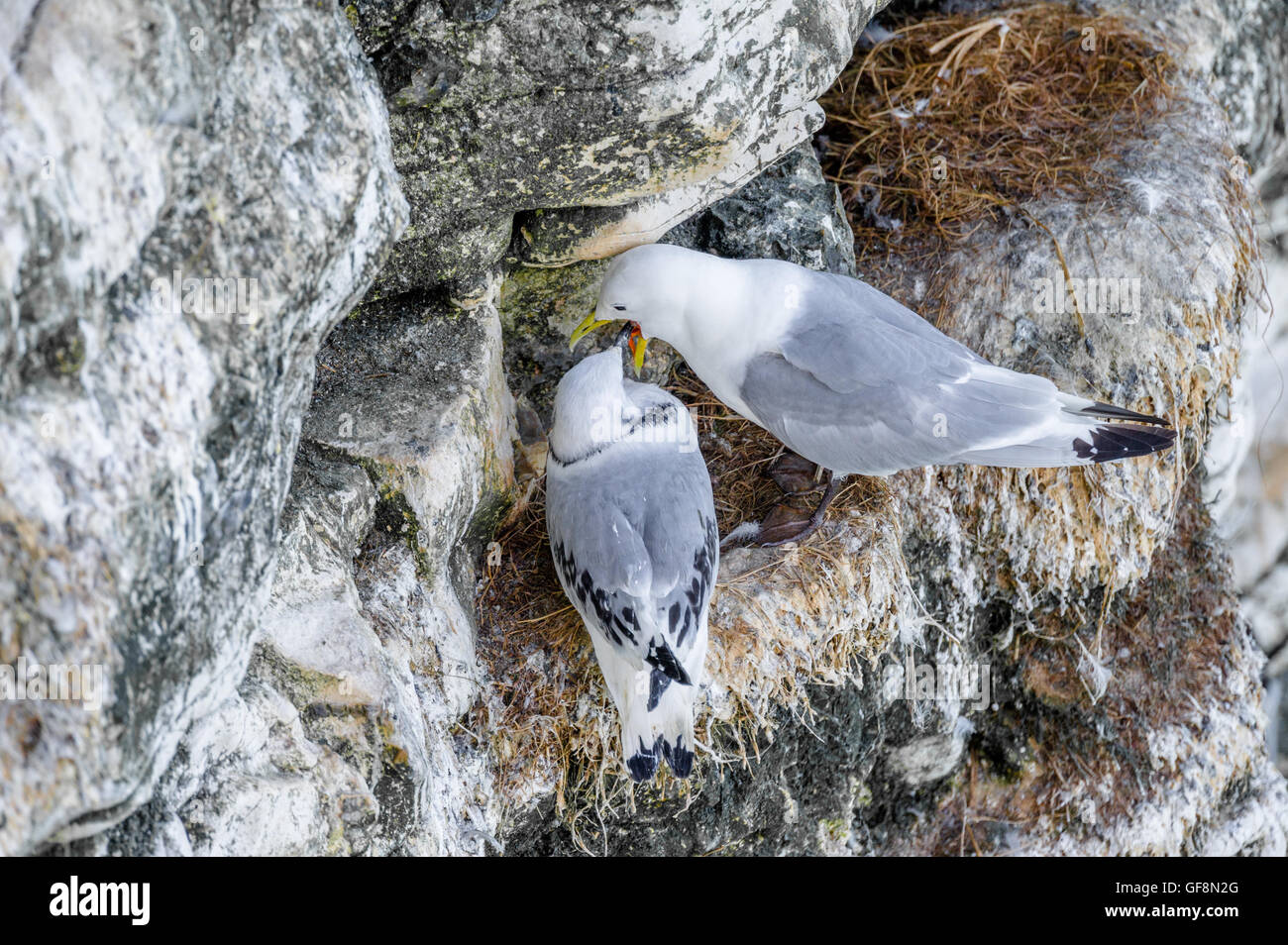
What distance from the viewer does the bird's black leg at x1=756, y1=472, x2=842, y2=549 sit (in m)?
3.50

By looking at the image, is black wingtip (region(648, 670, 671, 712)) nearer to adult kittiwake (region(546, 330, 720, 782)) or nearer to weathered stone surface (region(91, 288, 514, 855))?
adult kittiwake (region(546, 330, 720, 782))

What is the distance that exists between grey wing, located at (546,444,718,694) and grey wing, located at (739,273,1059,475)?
1.18ft

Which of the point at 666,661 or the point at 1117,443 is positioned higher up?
the point at 1117,443

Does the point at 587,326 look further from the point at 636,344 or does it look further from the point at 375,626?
the point at 375,626

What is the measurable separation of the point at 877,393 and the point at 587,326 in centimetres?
93

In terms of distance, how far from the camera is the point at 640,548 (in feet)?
9.67

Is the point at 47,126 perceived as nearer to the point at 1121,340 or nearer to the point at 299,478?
the point at 299,478

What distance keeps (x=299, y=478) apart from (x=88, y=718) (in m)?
1.11

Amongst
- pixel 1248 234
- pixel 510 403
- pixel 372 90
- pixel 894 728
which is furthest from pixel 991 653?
pixel 372 90

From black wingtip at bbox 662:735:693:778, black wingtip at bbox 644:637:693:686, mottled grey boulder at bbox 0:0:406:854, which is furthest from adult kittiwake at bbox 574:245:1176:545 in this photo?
mottled grey boulder at bbox 0:0:406:854

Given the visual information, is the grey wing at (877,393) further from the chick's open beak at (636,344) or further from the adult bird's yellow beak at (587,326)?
the adult bird's yellow beak at (587,326)

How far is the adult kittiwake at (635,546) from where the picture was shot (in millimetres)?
2871

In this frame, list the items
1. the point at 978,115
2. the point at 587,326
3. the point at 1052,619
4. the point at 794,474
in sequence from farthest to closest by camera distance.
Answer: the point at 978,115
the point at 1052,619
the point at 794,474
the point at 587,326

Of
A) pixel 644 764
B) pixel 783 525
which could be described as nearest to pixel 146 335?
pixel 644 764
